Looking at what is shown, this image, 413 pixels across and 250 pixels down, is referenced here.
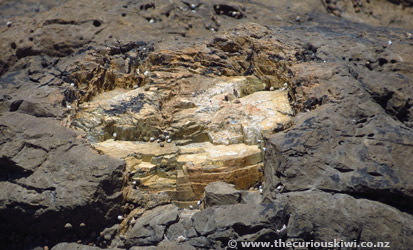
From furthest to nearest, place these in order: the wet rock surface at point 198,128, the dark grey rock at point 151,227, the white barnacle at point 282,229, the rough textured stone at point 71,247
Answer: the dark grey rock at point 151,227
the rough textured stone at point 71,247
the wet rock surface at point 198,128
the white barnacle at point 282,229

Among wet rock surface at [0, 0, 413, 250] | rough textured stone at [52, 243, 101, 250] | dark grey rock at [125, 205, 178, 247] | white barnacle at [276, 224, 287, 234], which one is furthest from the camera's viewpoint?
dark grey rock at [125, 205, 178, 247]

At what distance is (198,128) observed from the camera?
9.49m

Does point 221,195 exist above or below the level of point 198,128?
below

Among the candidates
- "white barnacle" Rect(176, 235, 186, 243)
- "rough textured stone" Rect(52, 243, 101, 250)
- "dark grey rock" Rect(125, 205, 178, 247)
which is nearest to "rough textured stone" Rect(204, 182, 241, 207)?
"dark grey rock" Rect(125, 205, 178, 247)

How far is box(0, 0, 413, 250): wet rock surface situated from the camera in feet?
24.2


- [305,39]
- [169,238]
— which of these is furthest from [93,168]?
[305,39]

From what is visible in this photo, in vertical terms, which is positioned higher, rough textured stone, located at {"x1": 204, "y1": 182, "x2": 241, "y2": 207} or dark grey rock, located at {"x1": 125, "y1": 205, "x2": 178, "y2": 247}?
rough textured stone, located at {"x1": 204, "y1": 182, "x2": 241, "y2": 207}

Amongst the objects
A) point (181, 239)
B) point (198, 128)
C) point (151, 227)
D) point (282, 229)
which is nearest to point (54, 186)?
point (151, 227)

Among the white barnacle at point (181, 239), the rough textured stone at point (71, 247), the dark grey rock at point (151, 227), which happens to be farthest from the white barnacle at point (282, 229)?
the rough textured stone at point (71, 247)

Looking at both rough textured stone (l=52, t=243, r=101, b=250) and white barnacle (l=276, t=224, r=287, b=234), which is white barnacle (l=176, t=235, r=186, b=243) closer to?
rough textured stone (l=52, t=243, r=101, b=250)

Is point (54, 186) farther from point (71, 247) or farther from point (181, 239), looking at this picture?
point (181, 239)

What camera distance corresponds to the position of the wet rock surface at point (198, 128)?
738cm

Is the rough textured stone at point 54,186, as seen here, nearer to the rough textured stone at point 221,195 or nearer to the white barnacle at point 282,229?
the rough textured stone at point 221,195

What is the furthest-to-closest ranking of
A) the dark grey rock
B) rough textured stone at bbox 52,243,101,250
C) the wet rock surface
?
the dark grey rock
rough textured stone at bbox 52,243,101,250
the wet rock surface
